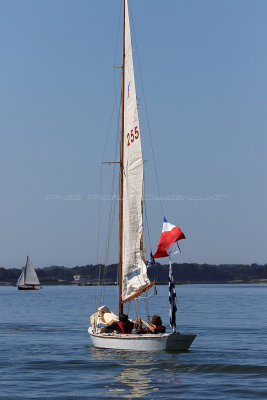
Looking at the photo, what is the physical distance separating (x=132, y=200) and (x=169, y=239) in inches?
165

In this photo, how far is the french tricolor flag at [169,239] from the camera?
122 ft

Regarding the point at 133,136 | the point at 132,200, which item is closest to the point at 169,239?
the point at 132,200

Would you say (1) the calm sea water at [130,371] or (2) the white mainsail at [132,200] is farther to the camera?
(2) the white mainsail at [132,200]

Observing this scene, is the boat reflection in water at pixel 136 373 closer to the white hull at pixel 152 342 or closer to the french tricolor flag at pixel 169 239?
the white hull at pixel 152 342

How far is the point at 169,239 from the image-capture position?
37.4m

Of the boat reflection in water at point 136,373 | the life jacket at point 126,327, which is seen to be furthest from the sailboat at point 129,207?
the boat reflection in water at point 136,373

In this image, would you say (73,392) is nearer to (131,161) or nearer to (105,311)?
(105,311)

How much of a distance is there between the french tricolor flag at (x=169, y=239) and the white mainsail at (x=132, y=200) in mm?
2546

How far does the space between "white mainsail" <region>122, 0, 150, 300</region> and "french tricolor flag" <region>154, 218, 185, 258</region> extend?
2.55 m

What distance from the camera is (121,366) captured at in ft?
113

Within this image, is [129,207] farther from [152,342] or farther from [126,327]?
[152,342]

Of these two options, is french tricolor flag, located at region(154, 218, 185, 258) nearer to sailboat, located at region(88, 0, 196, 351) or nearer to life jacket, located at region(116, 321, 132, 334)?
sailboat, located at region(88, 0, 196, 351)

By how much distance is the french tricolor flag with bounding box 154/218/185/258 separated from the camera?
37219 mm

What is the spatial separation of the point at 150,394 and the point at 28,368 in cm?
979
